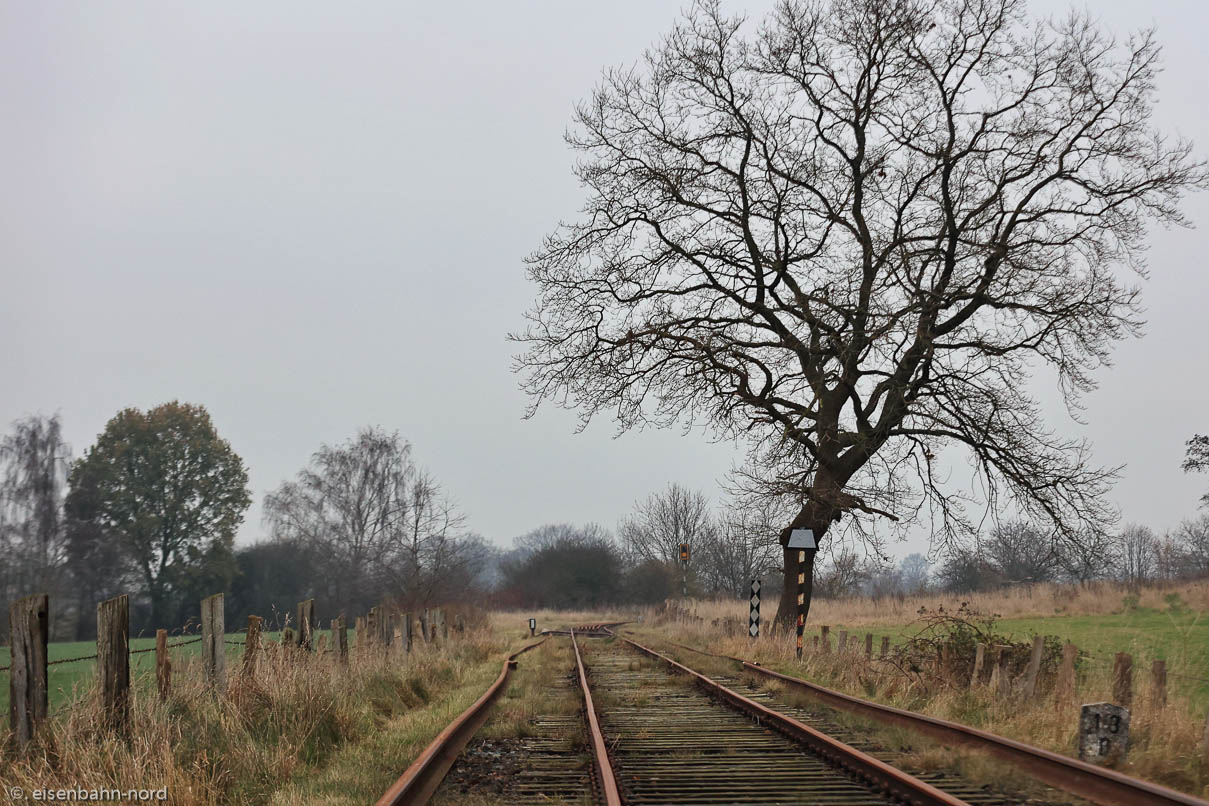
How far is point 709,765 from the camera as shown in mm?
7723

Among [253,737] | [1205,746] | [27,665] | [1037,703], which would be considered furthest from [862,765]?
[27,665]

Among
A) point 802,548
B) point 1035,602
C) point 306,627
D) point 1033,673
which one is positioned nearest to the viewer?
point 1033,673

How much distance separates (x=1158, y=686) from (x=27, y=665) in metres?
9.12

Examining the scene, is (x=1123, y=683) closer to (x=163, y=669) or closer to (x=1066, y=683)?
(x=1066, y=683)

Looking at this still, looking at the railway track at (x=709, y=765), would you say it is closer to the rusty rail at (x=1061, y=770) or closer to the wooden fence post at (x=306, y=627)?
the rusty rail at (x=1061, y=770)

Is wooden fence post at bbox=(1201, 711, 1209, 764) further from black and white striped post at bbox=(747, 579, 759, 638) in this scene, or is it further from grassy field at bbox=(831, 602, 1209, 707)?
black and white striped post at bbox=(747, 579, 759, 638)

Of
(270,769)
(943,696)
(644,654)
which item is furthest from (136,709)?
(644,654)

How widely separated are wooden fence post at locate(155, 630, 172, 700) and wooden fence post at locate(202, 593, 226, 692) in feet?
1.14

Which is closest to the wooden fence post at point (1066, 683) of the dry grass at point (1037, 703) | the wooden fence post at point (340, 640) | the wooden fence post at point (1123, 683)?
the dry grass at point (1037, 703)

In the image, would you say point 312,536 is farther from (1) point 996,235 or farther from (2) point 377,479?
(1) point 996,235

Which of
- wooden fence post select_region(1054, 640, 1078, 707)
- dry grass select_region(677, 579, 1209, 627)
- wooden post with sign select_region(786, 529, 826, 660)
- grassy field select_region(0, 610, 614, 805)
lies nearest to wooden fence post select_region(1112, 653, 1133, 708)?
wooden fence post select_region(1054, 640, 1078, 707)

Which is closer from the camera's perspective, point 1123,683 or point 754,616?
point 1123,683

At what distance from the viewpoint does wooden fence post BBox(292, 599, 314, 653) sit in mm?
11867

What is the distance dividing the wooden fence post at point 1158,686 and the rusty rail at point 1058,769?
1698 mm
